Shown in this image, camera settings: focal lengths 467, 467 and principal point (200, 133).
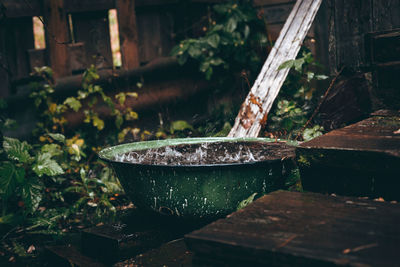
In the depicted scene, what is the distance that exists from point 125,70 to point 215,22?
1.29 meters

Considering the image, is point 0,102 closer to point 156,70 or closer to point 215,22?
point 156,70

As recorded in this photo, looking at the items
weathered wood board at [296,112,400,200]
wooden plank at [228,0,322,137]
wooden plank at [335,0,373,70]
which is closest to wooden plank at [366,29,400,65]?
wooden plank at [335,0,373,70]

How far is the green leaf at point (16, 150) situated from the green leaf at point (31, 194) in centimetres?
17

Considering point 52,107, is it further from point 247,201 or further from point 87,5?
point 247,201

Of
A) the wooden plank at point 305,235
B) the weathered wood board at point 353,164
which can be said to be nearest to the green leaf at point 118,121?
the weathered wood board at point 353,164

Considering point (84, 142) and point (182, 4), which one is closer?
point (84, 142)

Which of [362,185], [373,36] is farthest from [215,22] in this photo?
[362,185]

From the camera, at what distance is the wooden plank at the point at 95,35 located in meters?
4.61

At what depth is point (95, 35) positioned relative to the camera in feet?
15.5

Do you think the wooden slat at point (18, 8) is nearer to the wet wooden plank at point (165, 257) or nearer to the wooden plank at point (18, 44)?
the wooden plank at point (18, 44)

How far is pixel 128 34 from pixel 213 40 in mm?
901

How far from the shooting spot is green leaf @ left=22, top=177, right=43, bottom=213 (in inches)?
123

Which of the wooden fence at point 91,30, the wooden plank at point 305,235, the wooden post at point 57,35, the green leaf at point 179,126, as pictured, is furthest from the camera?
the green leaf at point 179,126

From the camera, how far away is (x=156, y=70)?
514 cm
